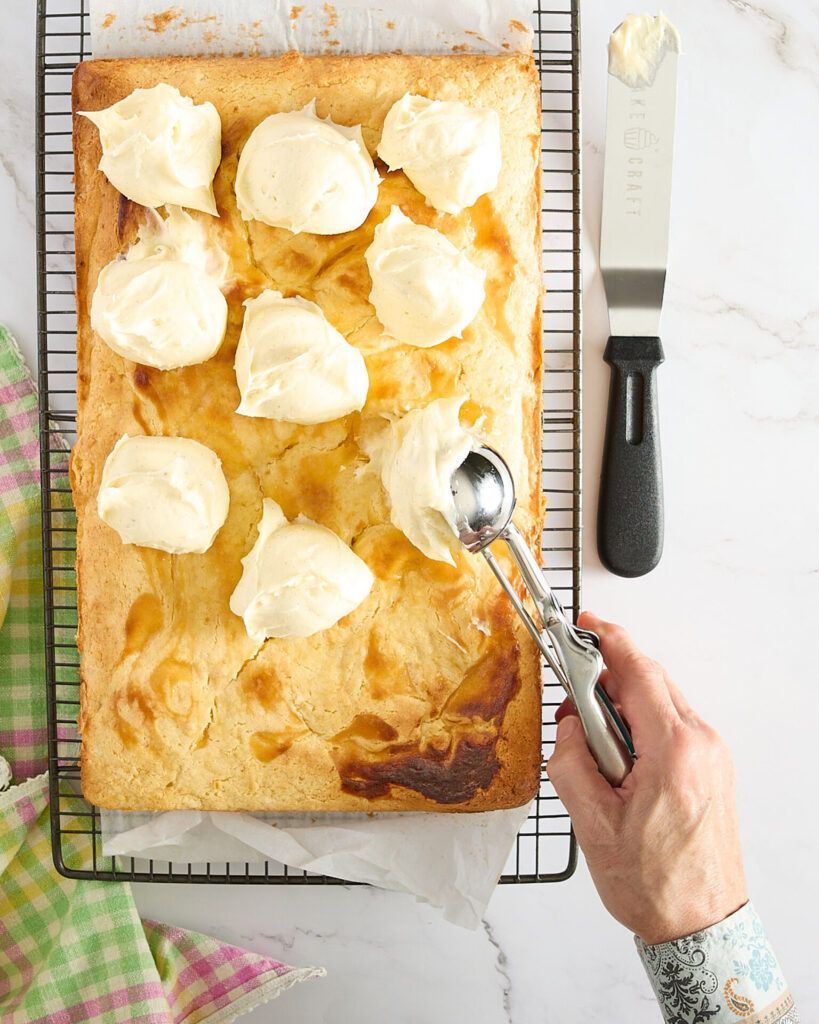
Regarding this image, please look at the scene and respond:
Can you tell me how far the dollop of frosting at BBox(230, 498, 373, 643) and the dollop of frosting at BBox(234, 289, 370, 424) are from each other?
25 centimetres

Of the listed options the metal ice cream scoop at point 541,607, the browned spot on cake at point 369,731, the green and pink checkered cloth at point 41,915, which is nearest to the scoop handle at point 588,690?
the metal ice cream scoop at point 541,607

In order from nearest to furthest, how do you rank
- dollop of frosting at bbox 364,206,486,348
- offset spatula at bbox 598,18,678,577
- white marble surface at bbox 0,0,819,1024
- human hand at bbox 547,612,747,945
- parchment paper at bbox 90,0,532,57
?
human hand at bbox 547,612,747,945 → dollop of frosting at bbox 364,206,486,348 → parchment paper at bbox 90,0,532,57 → offset spatula at bbox 598,18,678,577 → white marble surface at bbox 0,0,819,1024

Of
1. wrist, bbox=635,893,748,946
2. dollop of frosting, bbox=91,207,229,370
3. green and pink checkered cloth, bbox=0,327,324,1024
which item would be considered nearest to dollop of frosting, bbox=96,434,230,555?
dollop of frosting, bbox=91,207,229,370

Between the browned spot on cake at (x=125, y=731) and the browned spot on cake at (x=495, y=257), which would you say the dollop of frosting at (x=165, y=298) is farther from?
the browned spot on cake at (x=125, y=731)

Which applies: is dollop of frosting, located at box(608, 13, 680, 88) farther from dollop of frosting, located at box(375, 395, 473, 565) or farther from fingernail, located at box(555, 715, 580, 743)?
fingernail, located at box(555, 715, 580, 743)

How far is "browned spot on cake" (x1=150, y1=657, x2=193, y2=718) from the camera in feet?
6.56

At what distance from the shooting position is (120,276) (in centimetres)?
185

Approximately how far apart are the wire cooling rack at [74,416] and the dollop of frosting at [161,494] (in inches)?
17.3

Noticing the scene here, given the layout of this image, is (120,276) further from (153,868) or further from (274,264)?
(153,868)

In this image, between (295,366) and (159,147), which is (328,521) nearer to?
(295,366)

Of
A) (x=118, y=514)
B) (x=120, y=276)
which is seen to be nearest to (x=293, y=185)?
(x=120, y=276)

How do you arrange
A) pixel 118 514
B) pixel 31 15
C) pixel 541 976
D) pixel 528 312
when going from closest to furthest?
pixel 118 514 < pixel 528 312 < pixel 31 15 < pixel 541 976

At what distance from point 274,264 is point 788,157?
4.78 feet

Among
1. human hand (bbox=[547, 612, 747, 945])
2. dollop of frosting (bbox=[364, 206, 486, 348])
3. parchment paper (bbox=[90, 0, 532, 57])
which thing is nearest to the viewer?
human hand (bbox=[547, 612, 747, 945])
